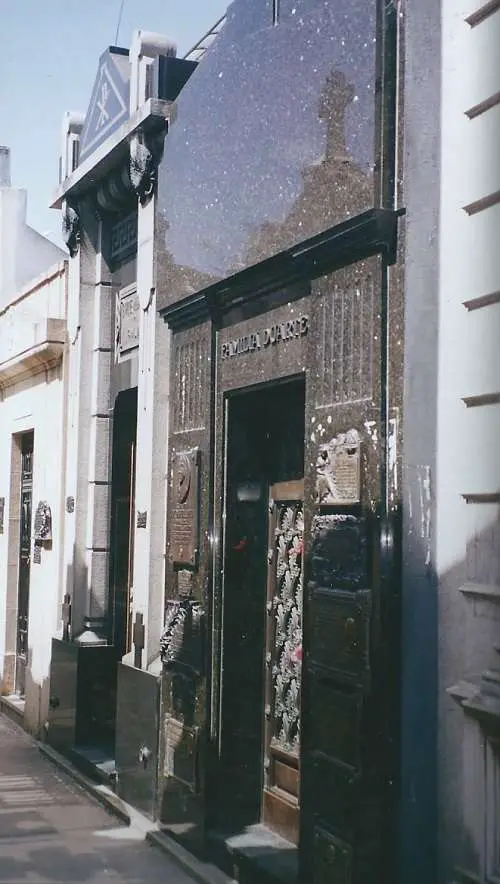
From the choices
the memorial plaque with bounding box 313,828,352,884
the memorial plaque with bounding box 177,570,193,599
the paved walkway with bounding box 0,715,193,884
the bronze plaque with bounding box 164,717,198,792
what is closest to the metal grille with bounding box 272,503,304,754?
the bronze plaque with bounding box 164,717,198,792

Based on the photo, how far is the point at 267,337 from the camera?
670cm

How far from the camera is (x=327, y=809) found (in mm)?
5547

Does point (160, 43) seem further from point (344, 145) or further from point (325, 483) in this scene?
point (325, 483)

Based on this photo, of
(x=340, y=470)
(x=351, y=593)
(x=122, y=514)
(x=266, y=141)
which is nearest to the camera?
(x=351, y=593)

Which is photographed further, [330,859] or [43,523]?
[43,523]

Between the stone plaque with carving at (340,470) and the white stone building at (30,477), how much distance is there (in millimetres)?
5816

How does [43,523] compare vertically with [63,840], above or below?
above

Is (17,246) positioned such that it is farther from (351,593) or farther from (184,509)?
(351,593)

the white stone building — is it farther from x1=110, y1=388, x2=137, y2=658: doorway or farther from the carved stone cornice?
x1=110, y1=388, x2=137, y2=658: doorway

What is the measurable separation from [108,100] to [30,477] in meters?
5.10

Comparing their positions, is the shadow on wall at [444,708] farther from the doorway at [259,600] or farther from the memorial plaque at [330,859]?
the doorway at [259,600]

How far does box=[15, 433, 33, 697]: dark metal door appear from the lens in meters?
13.2

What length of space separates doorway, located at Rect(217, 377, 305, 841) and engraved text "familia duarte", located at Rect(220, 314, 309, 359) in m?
0.29

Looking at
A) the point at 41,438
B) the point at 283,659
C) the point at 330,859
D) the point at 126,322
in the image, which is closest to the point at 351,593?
the point at 330,859
